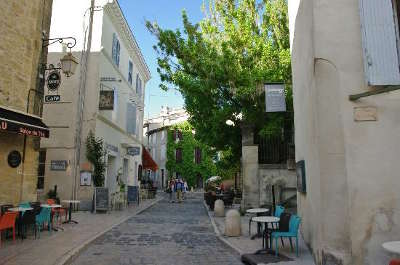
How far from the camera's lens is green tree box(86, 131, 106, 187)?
1633 cm

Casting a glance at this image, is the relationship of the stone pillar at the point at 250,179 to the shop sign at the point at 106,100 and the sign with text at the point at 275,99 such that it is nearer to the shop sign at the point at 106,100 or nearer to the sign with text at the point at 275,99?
the sign with text at the point at 275,99

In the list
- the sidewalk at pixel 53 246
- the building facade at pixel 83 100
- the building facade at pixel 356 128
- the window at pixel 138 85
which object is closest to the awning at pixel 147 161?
the window at pixel 138 85

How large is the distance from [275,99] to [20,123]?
270 inches

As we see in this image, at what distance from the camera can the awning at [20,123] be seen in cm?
842

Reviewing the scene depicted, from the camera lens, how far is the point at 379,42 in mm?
6082

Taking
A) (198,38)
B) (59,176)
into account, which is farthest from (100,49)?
(59,176)

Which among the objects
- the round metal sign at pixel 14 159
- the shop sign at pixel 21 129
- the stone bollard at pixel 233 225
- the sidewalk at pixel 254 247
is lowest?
the sidewalk at pixel 254 247

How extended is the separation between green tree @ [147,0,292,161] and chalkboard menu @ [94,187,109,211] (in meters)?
5.18

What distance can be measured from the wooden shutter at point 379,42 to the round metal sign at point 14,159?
28.6 ft

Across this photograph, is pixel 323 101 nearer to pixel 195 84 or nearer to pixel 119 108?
pixel 195 84

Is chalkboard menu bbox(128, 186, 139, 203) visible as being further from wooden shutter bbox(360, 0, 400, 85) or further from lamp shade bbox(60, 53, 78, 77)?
wooden shutter bbox(360, 0, 400, 85)

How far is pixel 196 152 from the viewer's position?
4522 cm

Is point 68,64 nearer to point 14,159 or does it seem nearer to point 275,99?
point 14,159

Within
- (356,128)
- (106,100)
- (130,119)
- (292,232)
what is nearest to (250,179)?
(292,232)
